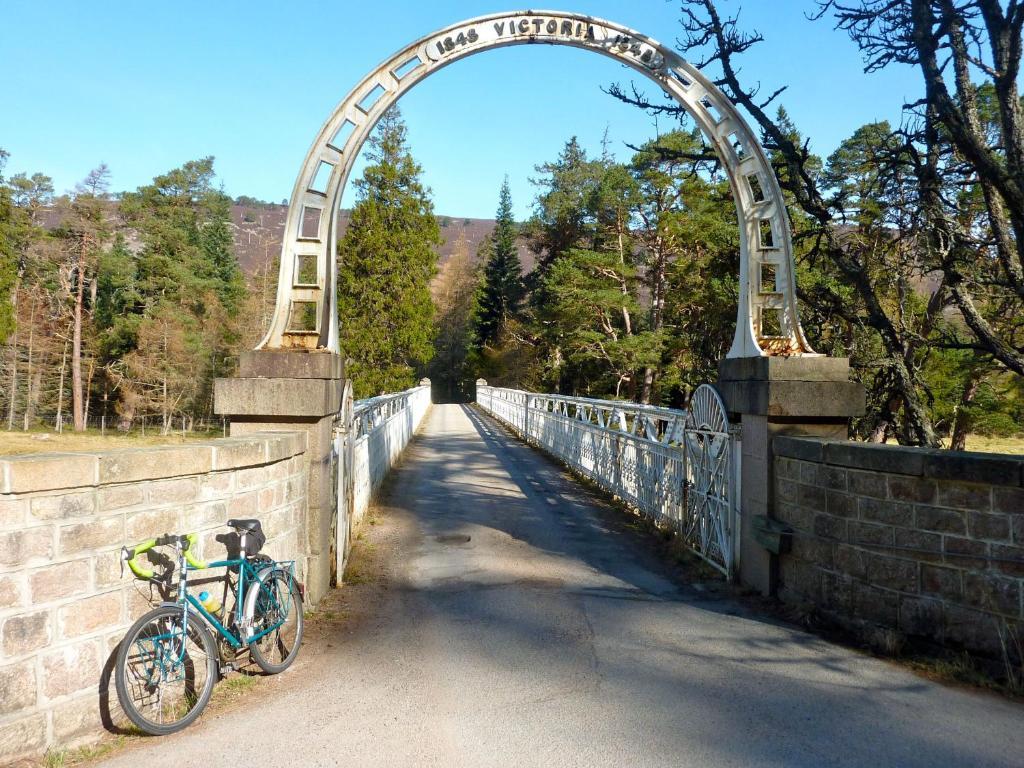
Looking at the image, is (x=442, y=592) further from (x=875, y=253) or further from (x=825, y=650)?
(x=875, y=253)

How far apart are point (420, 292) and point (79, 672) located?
34211 millimetres

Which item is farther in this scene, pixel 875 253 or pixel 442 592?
pixel 875 253

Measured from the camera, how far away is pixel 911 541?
14.8ft

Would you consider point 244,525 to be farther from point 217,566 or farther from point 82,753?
point 82,753

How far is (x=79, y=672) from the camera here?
3277 mm

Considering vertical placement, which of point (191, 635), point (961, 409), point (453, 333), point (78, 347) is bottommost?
point (191, 635)

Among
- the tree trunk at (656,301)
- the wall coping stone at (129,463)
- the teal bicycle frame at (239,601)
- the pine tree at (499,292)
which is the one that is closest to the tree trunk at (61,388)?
the pine tree at (499,292)

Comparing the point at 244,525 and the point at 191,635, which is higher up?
the point at 244,525

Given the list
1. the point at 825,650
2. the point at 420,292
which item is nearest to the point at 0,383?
the point at 420,292

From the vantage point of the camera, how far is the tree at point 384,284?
35.1 meters

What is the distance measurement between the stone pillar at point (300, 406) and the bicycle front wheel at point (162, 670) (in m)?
1.70

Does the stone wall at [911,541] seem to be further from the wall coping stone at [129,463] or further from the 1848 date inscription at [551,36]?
the wall coping stone at [129,463]

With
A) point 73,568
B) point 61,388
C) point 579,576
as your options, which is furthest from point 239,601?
point 61,388

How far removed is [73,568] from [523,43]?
5.38m
